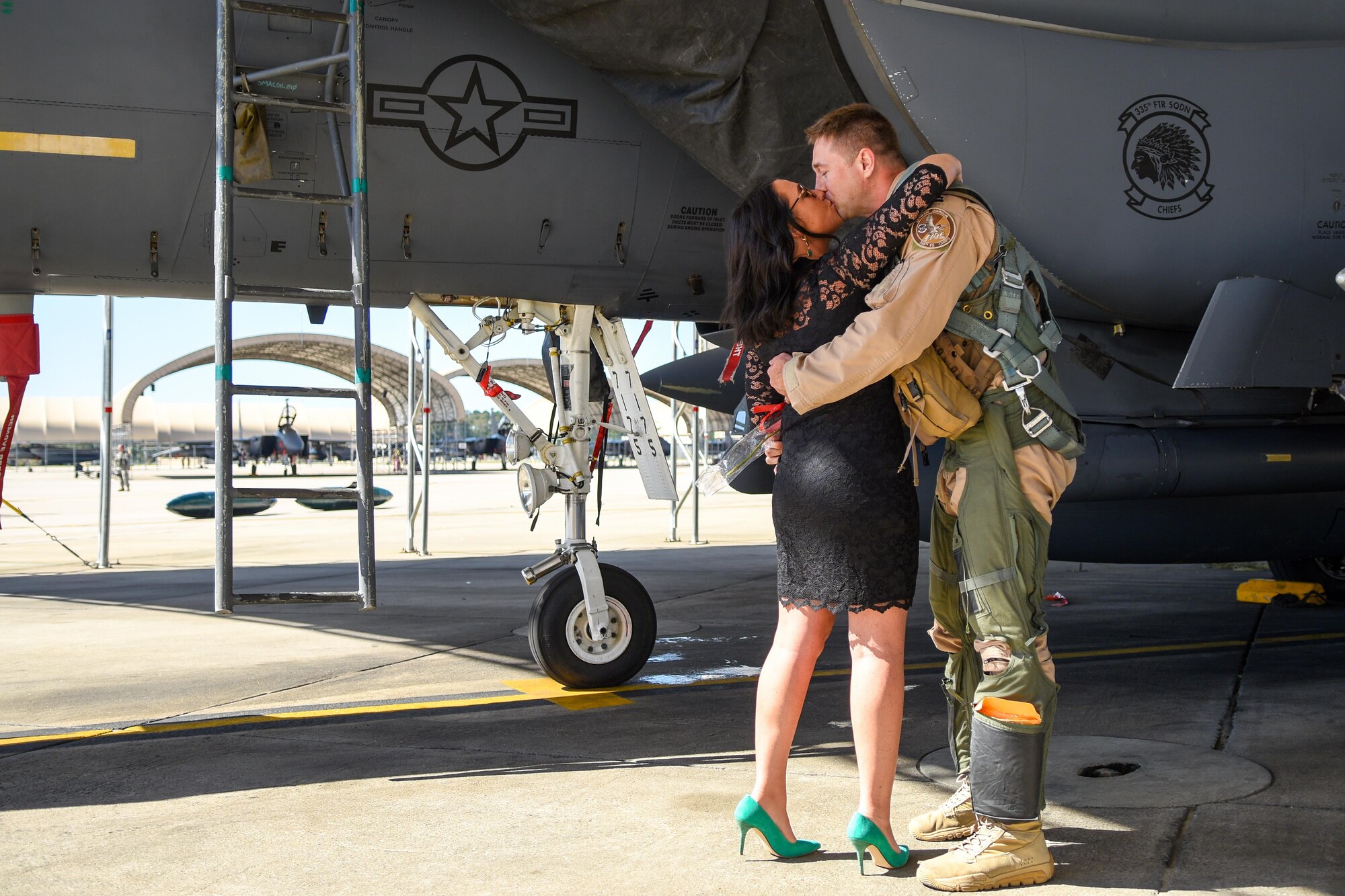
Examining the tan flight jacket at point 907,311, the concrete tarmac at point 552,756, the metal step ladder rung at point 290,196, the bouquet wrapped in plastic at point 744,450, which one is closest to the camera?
the tan flight jacket at point 907,311

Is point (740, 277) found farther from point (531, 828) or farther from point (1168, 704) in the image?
point (1168, 704)

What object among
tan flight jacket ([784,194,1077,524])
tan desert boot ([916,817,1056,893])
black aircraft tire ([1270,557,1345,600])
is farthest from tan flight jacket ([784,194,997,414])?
black aircraft tire ([1270,557,1345,600])

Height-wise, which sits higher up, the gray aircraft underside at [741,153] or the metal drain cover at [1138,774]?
the gray aircraft underside at [741,153]

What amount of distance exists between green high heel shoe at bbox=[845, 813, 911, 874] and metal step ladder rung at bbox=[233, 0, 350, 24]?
376 cm

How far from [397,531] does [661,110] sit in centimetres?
1599

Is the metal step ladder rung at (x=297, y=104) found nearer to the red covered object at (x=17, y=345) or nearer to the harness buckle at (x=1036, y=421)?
the red covered object at (x=17, y=345)

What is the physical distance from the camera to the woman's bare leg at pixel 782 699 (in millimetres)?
3004

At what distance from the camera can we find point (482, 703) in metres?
5.47

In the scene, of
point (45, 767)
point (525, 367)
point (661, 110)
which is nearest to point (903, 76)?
point (661, 110)

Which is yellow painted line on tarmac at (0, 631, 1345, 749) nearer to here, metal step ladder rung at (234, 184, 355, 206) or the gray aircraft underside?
the gray aircraft underside

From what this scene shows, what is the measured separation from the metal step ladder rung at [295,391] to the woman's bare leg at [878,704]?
8.29ft

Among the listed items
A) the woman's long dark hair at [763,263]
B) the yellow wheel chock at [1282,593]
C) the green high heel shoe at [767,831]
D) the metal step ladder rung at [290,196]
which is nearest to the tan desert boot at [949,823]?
the green high heel shoe at [767,831]

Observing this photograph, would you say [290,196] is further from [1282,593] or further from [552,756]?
[1282,593]

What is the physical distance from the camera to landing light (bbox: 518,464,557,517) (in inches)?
225
